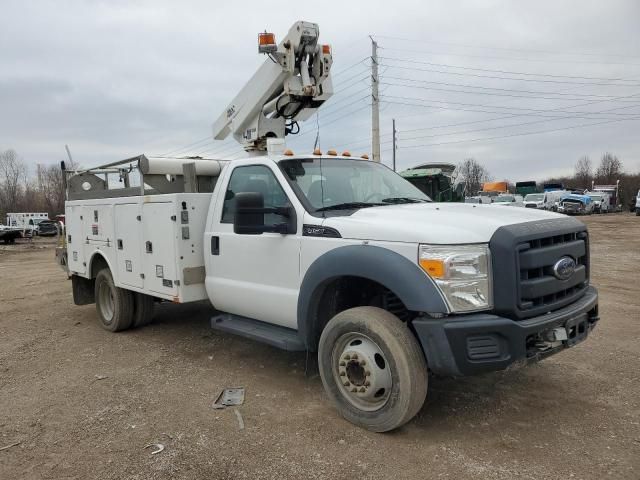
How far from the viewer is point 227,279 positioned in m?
4.92

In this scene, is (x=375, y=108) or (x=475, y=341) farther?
(x=375, y=108)

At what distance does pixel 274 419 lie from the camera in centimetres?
392

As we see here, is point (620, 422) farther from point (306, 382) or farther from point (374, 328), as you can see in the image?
point (306, 382)

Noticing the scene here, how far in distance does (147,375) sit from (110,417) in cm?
96

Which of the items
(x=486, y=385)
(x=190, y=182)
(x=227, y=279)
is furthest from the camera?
(x=190, y=182)

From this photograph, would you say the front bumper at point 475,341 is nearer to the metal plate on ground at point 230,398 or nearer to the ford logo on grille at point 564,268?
the ford logo on grille at point 564,268

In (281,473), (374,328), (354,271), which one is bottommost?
(281,473)

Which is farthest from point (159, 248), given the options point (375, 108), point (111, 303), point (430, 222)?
point (375, 108)

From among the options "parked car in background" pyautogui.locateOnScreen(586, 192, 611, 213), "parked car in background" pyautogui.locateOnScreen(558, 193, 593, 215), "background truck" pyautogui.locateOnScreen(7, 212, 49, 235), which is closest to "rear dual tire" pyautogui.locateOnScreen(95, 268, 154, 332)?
"background truck" pyautogui.locateOnScreen(7, 212, 49, 235)

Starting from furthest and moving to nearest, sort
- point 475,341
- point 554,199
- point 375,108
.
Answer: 1. point 554,199
2. point 375,108
3. point 475,341

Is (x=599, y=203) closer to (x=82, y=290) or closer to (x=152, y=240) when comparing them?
(x=82, y=290)

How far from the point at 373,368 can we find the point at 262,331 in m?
1.33

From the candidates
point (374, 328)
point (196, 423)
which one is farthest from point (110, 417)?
point (374, 328)

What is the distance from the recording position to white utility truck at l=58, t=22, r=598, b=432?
10.7 feet
